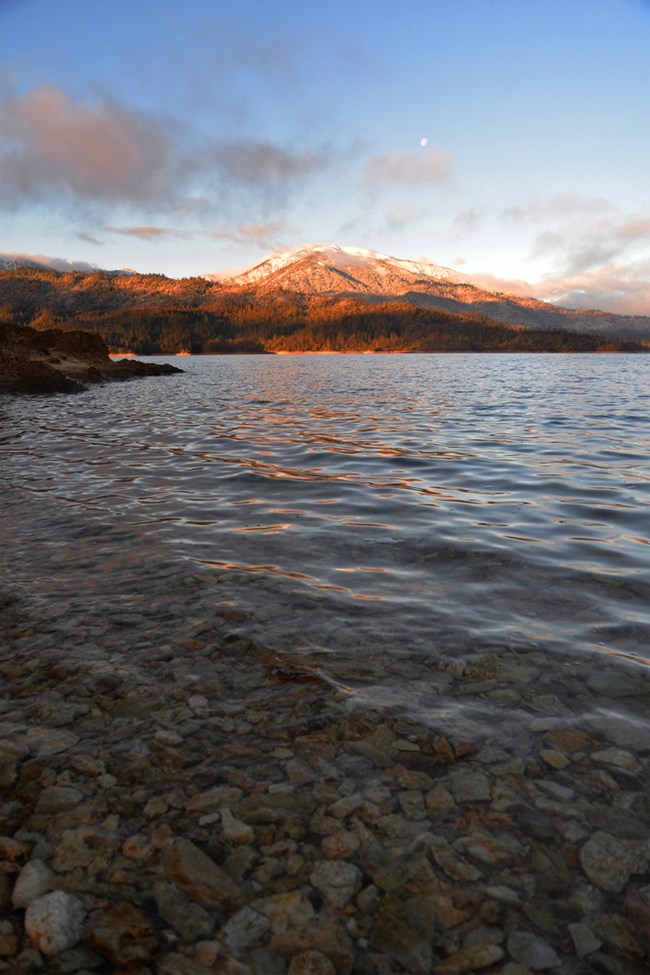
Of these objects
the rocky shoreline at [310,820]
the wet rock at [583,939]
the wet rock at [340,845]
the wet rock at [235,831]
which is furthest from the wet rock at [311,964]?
the wet rock at [583,939]

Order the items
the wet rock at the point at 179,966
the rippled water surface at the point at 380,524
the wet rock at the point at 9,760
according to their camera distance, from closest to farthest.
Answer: the wet rock at the point at 179,966, the wet rock at the point at 9,760, the rippled water surface at the point at 380,524

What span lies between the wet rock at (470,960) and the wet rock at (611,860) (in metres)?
0.71

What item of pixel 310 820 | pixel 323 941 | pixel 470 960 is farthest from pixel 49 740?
pixel 470 960

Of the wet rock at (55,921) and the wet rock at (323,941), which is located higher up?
the wet rock at (55,921)

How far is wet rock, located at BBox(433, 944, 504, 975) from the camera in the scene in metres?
2.48

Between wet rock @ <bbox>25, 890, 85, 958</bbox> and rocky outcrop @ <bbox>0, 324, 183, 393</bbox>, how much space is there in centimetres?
4006

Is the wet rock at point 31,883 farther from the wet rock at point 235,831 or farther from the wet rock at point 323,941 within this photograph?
the wet rock at point 323,941

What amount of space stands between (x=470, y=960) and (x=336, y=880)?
0.70m

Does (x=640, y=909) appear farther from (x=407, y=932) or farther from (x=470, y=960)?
(x=407, y=932)

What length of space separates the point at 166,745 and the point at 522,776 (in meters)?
2.34

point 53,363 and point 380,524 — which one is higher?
point 53,363

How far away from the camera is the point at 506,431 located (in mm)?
20375

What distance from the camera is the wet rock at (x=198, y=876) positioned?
2789mm

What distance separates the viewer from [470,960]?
2.52 meters
